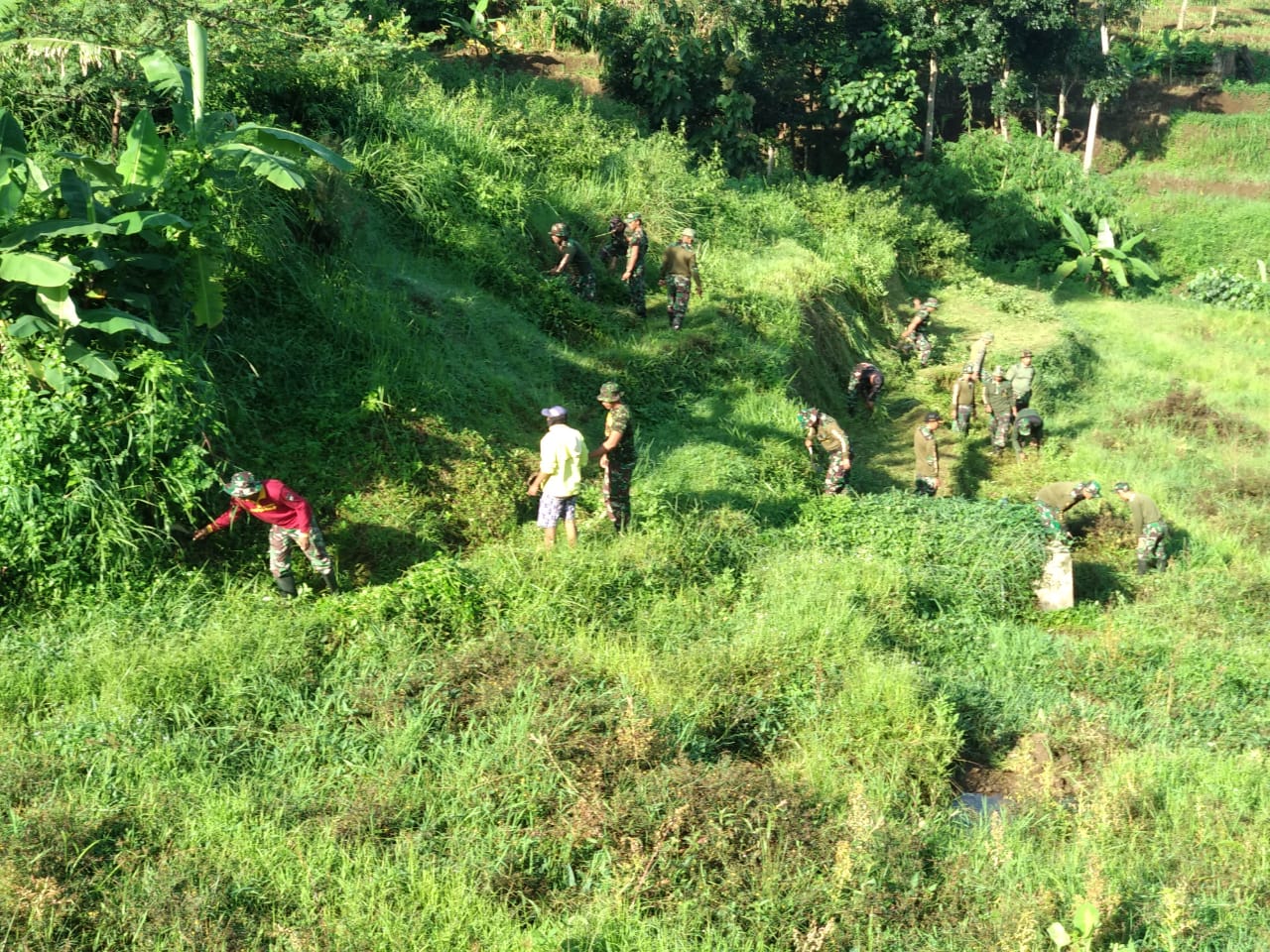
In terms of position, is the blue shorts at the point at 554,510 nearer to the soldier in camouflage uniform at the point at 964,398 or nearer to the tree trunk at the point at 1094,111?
the soldier in camouflage uniform at the point at 964,398

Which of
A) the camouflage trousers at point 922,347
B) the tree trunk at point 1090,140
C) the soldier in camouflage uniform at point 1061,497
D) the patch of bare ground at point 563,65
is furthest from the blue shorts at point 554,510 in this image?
the tree trunk at point 1090,140

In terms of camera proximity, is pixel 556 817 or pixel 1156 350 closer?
pixel 556 817

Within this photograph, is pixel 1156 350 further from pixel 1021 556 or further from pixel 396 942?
pixel 396 942

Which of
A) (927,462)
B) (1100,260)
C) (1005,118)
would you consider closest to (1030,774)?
(927,462)

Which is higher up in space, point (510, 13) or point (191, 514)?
point (510, 13)

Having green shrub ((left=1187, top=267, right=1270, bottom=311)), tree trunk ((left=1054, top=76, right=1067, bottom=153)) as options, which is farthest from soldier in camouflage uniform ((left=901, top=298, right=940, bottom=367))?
tree trunk ((left=1054, top=76, right=1067, bottom=153))

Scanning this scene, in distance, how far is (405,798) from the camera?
23.0 feet

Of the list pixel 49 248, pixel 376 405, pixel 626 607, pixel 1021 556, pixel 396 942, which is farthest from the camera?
pixel 1021 556

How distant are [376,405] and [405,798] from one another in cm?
440

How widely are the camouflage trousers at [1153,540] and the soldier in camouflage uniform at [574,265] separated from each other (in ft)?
21.3

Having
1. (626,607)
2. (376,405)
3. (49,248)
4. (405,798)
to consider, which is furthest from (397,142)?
(405,798)

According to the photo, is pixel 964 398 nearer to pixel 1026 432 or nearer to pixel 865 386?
pixel 1026 432

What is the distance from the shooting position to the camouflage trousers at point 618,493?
10.5m

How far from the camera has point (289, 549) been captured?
905 centimetres
